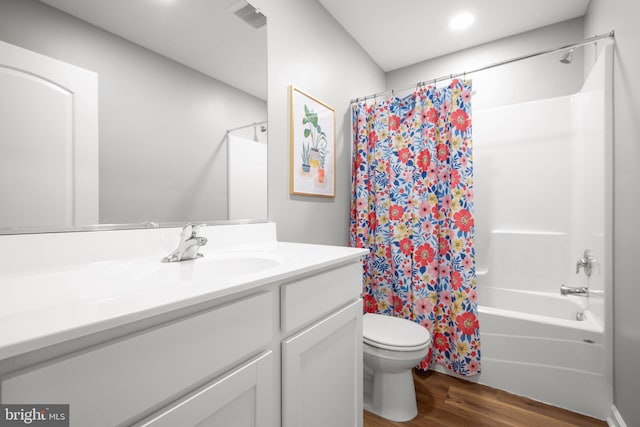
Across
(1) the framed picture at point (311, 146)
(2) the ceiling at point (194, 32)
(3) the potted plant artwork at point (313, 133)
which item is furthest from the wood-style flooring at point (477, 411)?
(2) the ceiling at point (194, 32)

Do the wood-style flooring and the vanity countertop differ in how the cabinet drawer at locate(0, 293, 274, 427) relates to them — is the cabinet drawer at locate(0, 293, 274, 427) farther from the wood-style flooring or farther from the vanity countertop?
the wood-style flooring

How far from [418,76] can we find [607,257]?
6.63ft

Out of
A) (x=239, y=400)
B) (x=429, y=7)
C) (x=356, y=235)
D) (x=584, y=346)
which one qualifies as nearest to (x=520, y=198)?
(x=584, y=346)

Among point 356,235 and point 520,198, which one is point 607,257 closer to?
point 520,198

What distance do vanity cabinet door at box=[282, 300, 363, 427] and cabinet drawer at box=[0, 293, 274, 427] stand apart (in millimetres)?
200

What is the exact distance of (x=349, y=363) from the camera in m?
1.10

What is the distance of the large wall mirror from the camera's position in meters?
0.75

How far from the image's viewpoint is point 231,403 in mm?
640

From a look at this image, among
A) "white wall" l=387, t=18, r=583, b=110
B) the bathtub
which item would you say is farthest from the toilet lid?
"white wall" l=387, t=18, r=583, b=110

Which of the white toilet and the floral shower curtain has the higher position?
the floral shower curtain

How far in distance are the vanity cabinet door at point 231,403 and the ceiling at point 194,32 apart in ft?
3.58

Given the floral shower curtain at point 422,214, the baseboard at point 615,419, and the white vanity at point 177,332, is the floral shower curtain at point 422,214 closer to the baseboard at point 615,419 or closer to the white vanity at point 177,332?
the baseboard at point 615,419

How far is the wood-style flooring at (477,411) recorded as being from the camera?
1.45m

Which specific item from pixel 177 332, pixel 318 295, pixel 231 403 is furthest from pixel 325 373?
pixel 177 332
